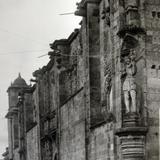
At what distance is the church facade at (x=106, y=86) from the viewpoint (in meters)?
16.5

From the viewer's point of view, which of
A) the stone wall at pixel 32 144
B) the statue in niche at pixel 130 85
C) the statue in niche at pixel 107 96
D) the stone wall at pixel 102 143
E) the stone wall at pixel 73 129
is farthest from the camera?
the stone wall at pixel 32 144

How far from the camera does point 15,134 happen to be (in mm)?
46031

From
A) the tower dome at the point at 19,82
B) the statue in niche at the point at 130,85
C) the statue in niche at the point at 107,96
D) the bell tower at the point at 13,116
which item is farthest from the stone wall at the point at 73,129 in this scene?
the tower dome at the point at 19,82

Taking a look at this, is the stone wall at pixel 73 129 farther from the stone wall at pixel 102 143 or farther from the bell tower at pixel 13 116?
the bell tower at pixel 13 116

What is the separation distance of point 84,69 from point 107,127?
12.6 ft

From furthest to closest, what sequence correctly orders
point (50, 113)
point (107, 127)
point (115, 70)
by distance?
point (50, 113) → point (107, 127) → point (115, 70)

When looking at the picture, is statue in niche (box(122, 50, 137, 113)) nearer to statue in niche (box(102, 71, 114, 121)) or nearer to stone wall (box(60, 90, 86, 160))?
statue in niche (box(102, 71, 114, 121))

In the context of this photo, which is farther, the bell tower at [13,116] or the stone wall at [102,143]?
the bell tower at [13,116]

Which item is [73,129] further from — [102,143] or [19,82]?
[19,82]

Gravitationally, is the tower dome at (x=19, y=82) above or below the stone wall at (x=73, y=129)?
above

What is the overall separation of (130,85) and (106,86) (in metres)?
3.56

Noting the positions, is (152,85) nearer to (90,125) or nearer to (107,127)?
(107,127)

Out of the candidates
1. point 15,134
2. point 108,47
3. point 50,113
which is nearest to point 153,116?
point 108,47

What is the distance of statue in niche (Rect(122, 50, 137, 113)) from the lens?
16.4m
